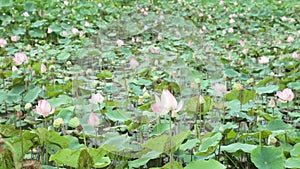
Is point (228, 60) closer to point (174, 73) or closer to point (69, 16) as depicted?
point (174, 73)

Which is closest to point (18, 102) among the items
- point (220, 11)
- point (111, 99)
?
point (111, 99)

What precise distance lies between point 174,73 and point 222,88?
0.36 m

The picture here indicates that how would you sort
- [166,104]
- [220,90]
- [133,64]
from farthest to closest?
[133,64] → [220,90] → [166,104]

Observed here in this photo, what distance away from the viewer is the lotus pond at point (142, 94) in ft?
3.84

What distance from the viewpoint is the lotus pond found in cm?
117

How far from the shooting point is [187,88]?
1667 mm

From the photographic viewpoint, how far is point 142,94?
1.79m

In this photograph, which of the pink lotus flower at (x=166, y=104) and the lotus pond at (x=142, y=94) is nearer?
the pink lotus flower at (x=166, y=104)

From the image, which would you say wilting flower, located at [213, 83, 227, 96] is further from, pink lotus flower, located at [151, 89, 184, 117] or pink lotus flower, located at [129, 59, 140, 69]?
pink lotus flower, located at [151, 89, 184, 117]

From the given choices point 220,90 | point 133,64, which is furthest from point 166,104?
point 133,64

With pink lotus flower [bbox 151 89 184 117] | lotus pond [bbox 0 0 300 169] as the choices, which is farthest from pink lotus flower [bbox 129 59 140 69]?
pink lotus flower [bbox 151 89 184 117]

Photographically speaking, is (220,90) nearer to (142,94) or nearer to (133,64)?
(142,94)

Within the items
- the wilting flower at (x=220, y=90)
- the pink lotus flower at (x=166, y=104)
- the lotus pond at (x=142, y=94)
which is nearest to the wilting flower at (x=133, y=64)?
the lotus pond at (x=142, y=94)

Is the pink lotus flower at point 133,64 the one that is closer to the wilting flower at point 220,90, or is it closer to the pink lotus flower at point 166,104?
the wilting flower at point 220,90
